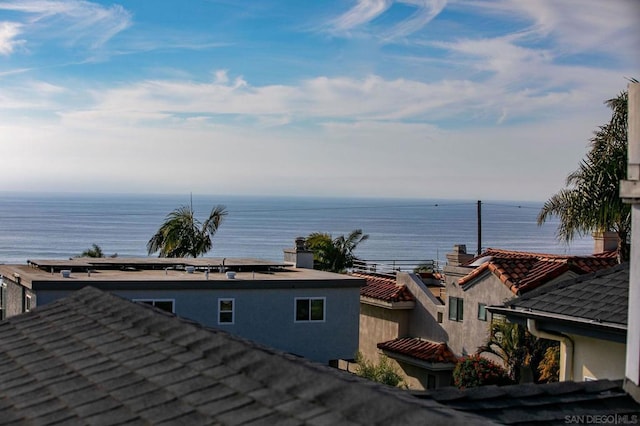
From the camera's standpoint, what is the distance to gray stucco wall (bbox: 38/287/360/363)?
2730 centimetres

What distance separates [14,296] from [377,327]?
567 inches

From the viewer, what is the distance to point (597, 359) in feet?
34.4

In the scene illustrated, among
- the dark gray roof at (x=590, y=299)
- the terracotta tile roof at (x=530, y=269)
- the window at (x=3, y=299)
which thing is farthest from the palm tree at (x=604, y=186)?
the window at (x=3, y=299)

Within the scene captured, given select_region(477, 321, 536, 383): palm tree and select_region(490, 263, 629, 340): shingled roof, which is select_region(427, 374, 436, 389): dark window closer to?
select_region(477, 321, 536, 383): palm tree

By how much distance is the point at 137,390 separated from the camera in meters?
5.53

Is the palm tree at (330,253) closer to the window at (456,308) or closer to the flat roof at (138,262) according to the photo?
the flat roof at (138,262)

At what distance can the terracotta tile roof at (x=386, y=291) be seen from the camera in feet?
110

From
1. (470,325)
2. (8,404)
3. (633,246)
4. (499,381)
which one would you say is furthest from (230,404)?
(470,325)

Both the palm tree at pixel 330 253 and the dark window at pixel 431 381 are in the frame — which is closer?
the dark window at pixel 431 381

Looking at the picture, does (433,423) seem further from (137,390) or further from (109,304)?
(109,304)

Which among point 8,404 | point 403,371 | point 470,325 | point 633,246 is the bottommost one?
point 403,371

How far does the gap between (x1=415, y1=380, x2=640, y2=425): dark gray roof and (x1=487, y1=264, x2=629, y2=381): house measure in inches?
127

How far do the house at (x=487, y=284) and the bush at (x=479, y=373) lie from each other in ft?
5.88

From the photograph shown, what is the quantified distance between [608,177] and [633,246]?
20.8 metres
